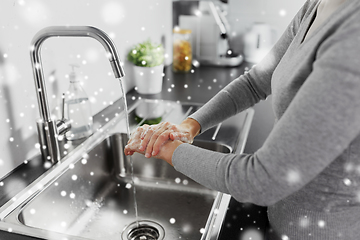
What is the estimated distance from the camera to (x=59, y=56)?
1.04m

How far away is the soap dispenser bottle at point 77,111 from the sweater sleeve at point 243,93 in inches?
15.4

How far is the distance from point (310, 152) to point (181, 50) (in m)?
1.47

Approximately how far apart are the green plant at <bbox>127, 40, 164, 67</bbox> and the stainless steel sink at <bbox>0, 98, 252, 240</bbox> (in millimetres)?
367

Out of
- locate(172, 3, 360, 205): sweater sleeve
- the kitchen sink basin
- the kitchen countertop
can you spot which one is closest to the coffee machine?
the kitchen countertop

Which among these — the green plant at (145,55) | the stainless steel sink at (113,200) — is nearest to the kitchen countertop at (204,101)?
the stainless steel sink at (113,200)

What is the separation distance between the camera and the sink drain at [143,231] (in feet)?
2.89

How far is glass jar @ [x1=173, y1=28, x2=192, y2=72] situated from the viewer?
184cm

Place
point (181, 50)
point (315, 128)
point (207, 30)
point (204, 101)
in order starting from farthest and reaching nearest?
point (207, 30) < point (181, 50) < point (204, 101) < point (315, 128)

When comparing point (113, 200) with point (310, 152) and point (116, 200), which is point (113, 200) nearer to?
point (116, 200)

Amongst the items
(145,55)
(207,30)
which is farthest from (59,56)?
(207,30)

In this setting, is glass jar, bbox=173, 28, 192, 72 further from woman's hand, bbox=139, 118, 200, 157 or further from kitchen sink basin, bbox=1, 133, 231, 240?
woman's hand, bbox=139, 118, 200, 157

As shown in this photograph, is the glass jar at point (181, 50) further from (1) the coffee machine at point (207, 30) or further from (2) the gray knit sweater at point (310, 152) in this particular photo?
(2) the gray knit sweater at point (310, 152)

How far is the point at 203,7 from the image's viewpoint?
193 centimetres

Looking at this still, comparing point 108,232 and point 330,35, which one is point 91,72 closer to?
point 108,232
